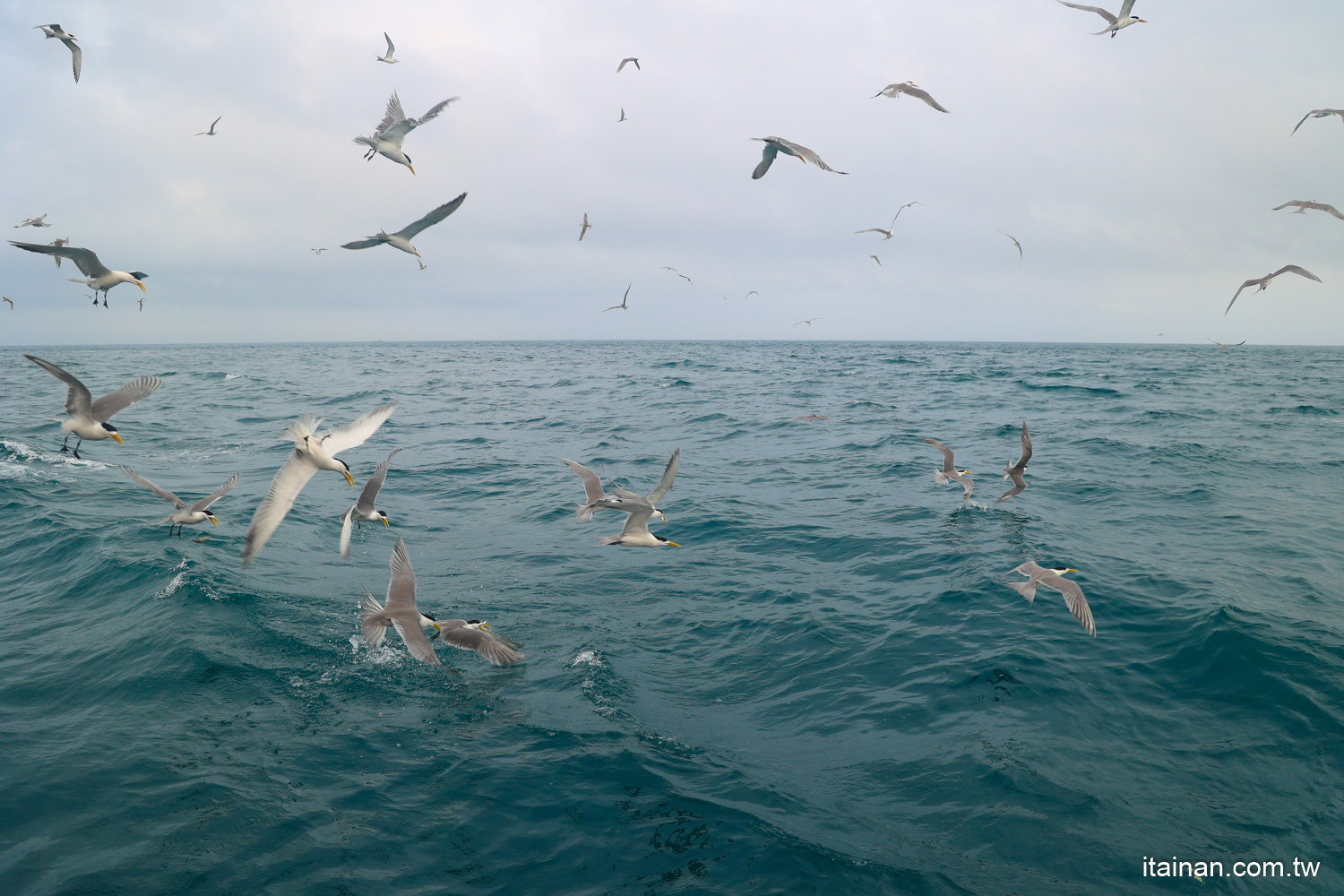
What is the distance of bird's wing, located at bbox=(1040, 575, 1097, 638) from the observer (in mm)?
7406

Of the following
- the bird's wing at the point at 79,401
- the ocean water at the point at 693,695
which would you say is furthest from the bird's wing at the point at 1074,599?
the bird's wing at the point at 79,401

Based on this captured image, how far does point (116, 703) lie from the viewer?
663 centimetres

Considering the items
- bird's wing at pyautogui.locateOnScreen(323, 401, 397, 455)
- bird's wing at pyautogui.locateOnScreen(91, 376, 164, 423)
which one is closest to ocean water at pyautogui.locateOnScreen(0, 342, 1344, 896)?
bird's wing at pyautogui.locateOnScreen(323, 401, 397, 455)

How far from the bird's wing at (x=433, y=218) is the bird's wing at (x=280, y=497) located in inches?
131

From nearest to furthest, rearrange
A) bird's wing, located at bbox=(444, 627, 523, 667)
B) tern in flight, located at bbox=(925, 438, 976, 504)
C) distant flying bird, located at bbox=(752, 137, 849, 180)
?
bird's wing, located at bbox=(444, 627, 523, 667)
distant flying bird, located at bbox=(752, 137, 849, 180)
tern in flight, located at bbox=(925, 438, 976, 504)

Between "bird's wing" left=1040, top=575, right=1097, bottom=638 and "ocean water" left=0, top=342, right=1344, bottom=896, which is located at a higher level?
"bird's wing" left=1040, top=575, right=1097, bottom=638

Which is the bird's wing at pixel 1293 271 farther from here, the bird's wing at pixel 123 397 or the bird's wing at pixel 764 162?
the bird's wing at pixel 123 397

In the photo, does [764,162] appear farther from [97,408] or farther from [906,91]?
[97,408]

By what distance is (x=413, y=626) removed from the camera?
21.9 feet

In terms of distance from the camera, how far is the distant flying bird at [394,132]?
8977mm

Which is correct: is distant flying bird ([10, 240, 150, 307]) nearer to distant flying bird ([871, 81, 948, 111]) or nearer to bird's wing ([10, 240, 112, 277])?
bird's wing ([10, 240, 112, 277])

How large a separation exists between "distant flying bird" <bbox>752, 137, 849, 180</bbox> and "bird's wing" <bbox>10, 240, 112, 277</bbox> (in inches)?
331

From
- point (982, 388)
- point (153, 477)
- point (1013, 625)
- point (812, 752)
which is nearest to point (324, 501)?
point (153, 477)

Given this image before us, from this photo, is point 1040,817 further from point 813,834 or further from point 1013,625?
point 1013,625
